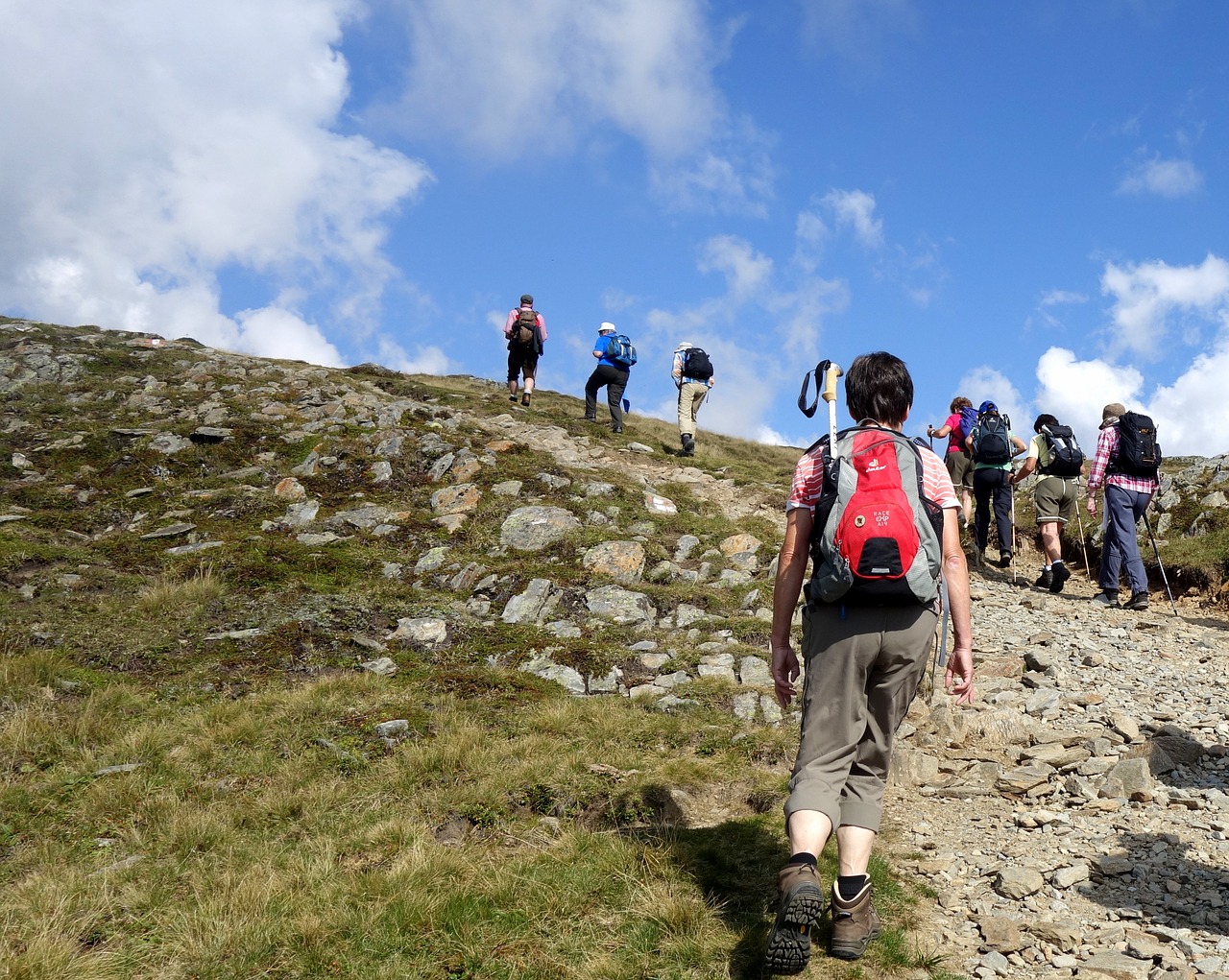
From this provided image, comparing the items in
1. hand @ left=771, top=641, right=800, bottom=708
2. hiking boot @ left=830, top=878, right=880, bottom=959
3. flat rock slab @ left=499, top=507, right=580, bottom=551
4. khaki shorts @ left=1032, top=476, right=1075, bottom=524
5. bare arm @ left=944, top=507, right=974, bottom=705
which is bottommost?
hiking boot @ left=830, top=878, right=880, bottom=959

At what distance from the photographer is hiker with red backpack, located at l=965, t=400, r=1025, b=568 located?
14.6 metres

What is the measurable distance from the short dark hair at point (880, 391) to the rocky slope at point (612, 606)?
2.88 m

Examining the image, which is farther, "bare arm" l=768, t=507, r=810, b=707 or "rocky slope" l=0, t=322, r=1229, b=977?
"rocky slope" l=0, t=322, r=1229, b=977

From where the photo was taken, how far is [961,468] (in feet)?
54.3

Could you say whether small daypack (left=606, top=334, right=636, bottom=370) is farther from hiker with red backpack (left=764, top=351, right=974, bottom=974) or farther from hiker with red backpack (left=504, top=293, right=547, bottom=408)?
hiker with red backpack (left=764, top=351, right=974, bottom=974)

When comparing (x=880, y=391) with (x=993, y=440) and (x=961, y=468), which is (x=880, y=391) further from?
(x=961, y=468)

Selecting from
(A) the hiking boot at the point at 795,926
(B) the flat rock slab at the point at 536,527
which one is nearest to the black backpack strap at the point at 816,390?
(A) the hiking boot at the point at 795,926

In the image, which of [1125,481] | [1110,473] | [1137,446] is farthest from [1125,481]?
[1137,446]

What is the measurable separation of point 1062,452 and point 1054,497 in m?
0.82

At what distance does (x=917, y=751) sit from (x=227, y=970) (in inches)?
213

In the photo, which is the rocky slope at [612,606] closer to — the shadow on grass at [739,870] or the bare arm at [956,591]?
the shadow on grass at [739,870]

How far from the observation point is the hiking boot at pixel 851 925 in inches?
160

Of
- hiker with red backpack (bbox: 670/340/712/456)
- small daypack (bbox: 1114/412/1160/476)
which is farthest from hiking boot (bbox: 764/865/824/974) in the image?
hiker with red backpack (bbox: 670/340/712/456)

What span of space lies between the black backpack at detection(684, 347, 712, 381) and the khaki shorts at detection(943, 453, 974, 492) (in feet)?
19.0
